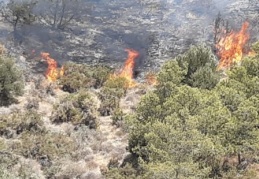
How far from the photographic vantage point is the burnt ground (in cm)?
5350

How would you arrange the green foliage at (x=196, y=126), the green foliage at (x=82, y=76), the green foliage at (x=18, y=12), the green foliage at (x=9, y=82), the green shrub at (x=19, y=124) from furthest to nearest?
the green foliage at (x=18, y=12)
the green foliage at (x=82, y=76)
the green foliage at (x=9, y=82)
the green shrub at (x=19, y=124)
the green foliage at (x=196, y=126)

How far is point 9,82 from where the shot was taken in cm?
3809

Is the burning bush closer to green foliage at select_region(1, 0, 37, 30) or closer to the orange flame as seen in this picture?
the orange flame

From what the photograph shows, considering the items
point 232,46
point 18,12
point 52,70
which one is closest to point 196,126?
point 52,70

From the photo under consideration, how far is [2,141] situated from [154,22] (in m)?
33.3

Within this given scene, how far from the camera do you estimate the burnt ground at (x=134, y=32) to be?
176ft

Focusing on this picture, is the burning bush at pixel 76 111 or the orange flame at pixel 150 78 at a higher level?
the burning bush at pixel 76 111

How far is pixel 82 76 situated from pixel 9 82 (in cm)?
1156

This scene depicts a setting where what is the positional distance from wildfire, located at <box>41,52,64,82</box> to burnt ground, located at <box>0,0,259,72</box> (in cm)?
79

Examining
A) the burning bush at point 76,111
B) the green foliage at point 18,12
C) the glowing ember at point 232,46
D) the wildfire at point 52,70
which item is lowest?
the wildfire at point 52,70

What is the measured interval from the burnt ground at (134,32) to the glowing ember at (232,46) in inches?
37.3

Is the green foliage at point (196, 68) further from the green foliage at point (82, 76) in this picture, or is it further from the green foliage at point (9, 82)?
the green foliage at point (82, 76)

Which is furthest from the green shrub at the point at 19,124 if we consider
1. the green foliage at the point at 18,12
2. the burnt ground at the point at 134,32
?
the green foliage at the point at 18,12

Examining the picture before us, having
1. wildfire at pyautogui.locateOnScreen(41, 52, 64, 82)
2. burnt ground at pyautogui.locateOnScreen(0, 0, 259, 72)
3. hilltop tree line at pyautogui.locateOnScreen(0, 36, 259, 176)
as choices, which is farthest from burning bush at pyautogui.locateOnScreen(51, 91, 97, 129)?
burnt ground at pyautogui.locateOnScreen(0, 0, 259, 72)
